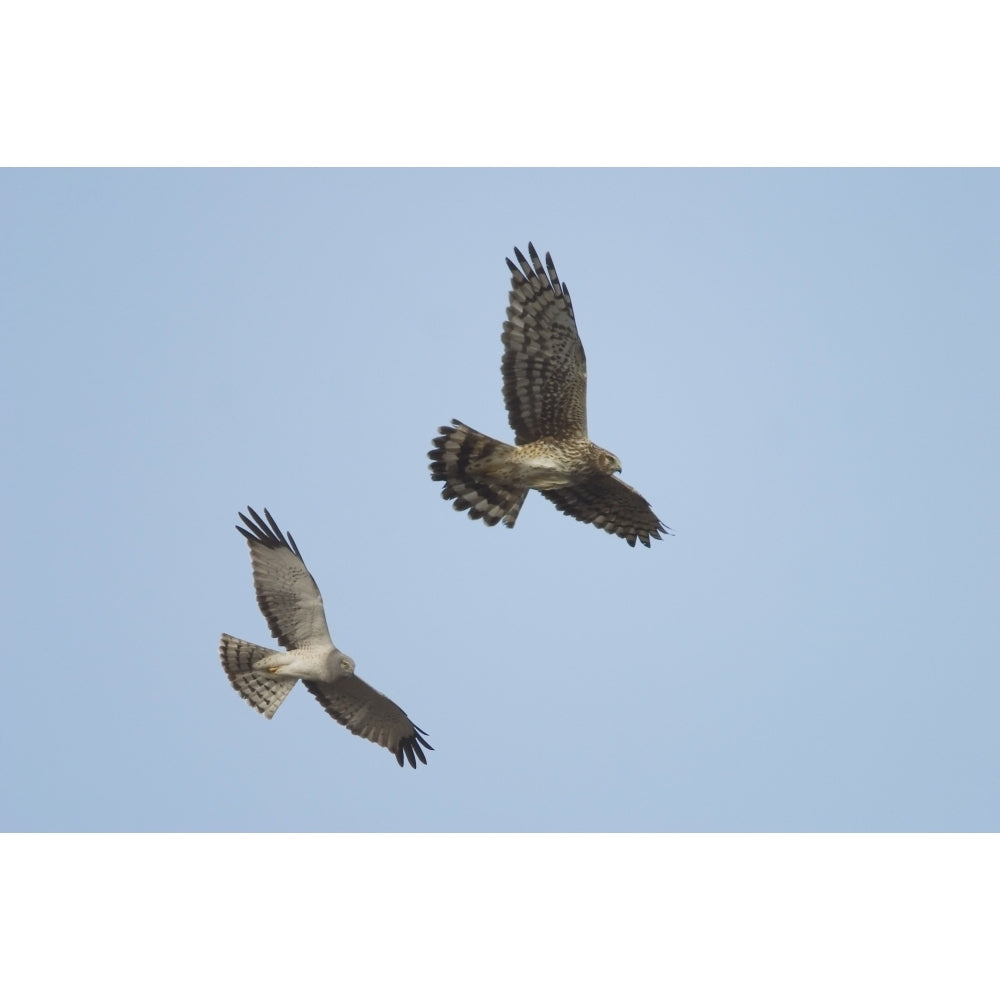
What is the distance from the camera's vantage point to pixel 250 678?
39.9 feet

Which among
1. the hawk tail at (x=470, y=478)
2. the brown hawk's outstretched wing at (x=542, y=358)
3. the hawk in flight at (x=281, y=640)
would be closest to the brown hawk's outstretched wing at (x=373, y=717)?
the hawk in flight at (x=281, y=640)

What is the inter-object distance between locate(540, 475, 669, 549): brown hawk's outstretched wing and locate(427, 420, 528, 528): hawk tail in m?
0.56

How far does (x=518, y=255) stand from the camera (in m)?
10.9

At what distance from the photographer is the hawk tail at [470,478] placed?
11164 mm

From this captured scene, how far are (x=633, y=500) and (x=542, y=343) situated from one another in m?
1.55

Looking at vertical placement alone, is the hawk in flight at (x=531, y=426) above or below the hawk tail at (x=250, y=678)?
above

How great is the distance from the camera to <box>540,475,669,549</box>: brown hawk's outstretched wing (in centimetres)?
1191

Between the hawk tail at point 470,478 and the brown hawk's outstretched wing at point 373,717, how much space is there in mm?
1841

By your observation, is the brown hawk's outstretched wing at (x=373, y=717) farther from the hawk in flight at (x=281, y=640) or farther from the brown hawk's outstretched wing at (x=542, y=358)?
the brown hawk's outstretched wing at (x=542, y=358)

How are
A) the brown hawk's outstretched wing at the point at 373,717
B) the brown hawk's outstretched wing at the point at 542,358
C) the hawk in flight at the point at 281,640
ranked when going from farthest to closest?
the brown hawk's outstretched wing at the point at 373,717 < the hawk in flight at the point at 281,640 < the brown hawk's outstretched wing at the point at 542,358

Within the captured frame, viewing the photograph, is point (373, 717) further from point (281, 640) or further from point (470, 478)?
point (470, 478)

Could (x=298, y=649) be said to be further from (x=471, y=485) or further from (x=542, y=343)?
(x=542, y=343)

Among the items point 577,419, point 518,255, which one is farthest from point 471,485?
point 518,255

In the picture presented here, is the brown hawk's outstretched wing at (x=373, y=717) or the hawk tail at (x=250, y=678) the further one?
the brown hawk's outstretched wing at (x=373, y=717)
